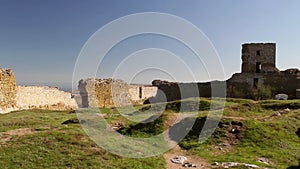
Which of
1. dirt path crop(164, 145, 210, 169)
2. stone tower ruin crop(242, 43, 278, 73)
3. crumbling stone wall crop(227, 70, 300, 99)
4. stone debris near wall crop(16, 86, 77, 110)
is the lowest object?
dirt path crop(164, 145, 210, 169)

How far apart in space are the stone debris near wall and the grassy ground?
688cm

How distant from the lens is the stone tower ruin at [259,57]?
3409 centimetres

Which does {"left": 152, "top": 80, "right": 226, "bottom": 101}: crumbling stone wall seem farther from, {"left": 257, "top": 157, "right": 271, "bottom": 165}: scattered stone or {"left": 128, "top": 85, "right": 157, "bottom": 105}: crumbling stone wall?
{"left": 257, "top": 157, "right": 271, "bottom": 165}: scattered stone

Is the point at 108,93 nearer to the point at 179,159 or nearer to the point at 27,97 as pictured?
the point at 27,97

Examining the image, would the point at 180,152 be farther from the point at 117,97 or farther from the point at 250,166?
the point at 117,97

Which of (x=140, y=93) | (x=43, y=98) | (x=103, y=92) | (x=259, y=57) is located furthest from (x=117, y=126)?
(x=259, y=57)

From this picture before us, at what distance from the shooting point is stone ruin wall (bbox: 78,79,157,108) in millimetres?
27547

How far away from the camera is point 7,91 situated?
68.9ft

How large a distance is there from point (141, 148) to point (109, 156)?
5.51 feet

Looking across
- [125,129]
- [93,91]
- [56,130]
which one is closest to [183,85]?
[93,91]

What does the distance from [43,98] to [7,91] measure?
3558mm

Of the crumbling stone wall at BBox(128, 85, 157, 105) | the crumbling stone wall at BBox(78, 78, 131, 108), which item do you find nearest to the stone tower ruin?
the crumbling stone wall at BBox(128, 85, 157, 105)

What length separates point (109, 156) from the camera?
32.2 ft

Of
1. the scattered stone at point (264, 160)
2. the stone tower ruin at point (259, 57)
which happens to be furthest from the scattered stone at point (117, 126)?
the stone tower ruin at point (259, 57)
